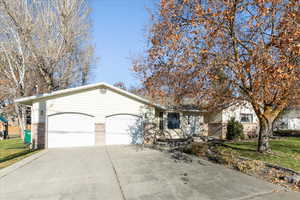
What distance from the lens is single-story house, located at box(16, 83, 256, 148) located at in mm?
10859

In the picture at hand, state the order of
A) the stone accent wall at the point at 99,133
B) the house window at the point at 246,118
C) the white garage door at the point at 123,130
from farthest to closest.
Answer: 1. the house window at the point at 246,118
2. the white garage door at the point at 123,130
3. the stone accent wall at the point at 99,133


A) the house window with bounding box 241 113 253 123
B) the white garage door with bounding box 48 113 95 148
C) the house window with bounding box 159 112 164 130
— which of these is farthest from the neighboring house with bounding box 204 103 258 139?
the white garage door with bounding box 48 113 95 148

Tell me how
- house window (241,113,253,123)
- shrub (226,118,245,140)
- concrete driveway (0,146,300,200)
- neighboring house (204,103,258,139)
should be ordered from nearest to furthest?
concrete driveway (0,146,300,200)
shrub (226,118,245,140)
neighboring house (204,103,258,139)
house window (241,113,253,123)

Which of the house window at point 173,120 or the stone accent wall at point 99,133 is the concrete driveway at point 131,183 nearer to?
the stone accent wall at point 99,133

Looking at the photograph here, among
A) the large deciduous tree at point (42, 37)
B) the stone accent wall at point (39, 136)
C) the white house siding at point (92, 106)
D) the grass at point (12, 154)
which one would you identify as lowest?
the grass at point (12, 154)

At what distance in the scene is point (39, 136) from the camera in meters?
10.7

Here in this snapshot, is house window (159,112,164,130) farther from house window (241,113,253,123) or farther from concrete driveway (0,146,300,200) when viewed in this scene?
house window (241,113,253,123)

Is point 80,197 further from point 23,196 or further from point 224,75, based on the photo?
point 224,75

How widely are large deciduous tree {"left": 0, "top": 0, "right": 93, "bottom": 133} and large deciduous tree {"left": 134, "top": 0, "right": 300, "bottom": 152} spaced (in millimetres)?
11477

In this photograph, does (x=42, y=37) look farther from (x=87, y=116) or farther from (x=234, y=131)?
(x=234, y=131)

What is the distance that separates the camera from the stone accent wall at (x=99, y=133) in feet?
38.1

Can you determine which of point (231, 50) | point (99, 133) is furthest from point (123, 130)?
point (231, 50)

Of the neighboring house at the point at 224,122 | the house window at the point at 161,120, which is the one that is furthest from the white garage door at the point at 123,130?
the neighboring house at the point at 224,122

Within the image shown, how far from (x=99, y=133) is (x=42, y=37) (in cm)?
986
